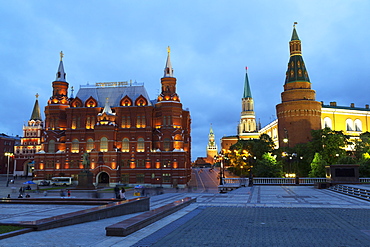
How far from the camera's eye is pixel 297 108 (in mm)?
92562

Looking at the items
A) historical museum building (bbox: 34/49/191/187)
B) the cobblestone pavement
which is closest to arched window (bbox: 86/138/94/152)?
historical museum building (bbox: 34/49/191/187)

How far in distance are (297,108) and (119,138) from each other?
48833 mm

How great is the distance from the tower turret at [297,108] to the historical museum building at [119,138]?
1320 inches

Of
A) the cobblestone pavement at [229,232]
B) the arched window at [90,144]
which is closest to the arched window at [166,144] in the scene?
the arched window at [90,144]

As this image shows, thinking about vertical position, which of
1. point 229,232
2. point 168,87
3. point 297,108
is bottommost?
point 229,232

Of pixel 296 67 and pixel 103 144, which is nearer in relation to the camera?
pixel 103 144

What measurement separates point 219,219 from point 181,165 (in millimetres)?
55064

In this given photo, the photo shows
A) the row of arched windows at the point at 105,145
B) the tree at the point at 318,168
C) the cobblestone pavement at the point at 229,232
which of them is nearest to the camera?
the cobblestone pavement at the point at 229,232

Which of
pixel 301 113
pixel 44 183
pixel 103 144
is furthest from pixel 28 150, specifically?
pixel 301 113

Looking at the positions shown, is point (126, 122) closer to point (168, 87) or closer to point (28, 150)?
point (168, 87)

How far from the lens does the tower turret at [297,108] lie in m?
91.6

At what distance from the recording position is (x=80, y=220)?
54.6 ft

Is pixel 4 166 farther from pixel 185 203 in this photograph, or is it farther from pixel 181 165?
pixel 185 203

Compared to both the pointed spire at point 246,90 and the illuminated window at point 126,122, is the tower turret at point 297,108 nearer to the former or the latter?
the illuminated window at point 126,122
